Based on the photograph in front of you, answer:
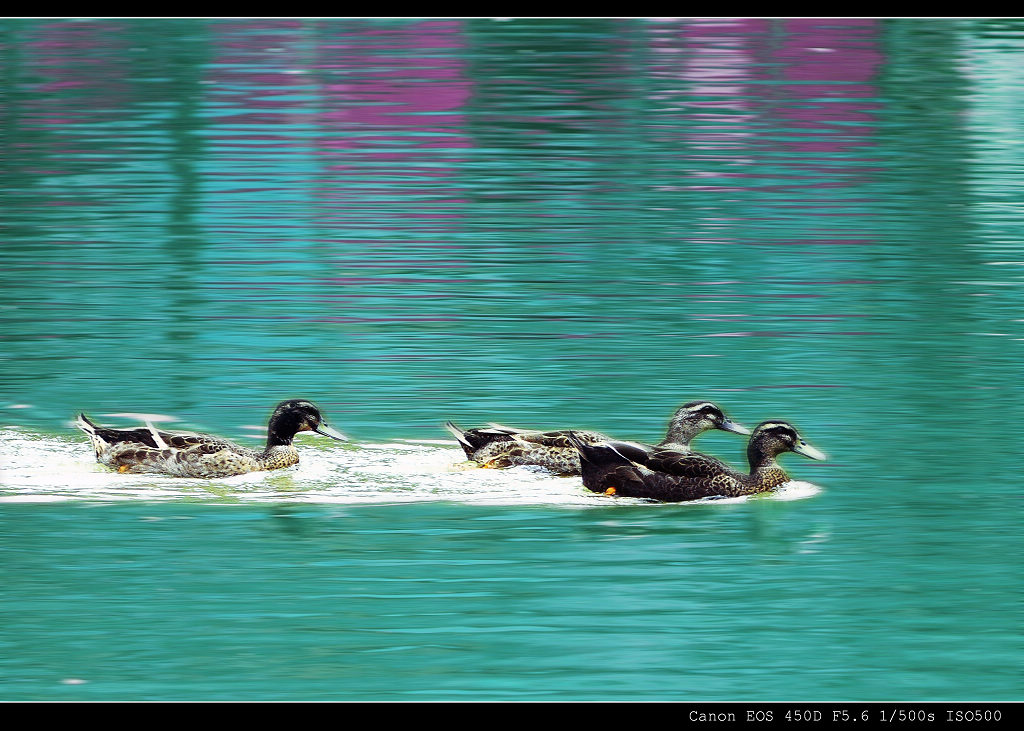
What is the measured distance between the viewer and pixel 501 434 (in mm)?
11016

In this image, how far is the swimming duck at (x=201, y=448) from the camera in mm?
10906

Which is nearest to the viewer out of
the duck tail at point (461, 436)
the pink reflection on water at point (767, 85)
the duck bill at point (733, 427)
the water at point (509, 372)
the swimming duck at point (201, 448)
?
the water at point (509, 372)

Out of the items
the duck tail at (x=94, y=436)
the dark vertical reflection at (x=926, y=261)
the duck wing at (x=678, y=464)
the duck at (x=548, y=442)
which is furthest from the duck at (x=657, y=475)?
the duck tail at (x=94, y=436)

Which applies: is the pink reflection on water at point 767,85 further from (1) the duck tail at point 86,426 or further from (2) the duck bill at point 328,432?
(1) the duck tail at point 86,426

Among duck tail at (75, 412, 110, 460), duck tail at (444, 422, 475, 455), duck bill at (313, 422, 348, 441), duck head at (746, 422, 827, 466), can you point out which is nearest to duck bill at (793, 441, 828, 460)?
duck head at (746, 422, 827, 466)

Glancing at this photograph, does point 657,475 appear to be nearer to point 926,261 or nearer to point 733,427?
point 733,427

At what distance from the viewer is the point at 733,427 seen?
1113 centimetres

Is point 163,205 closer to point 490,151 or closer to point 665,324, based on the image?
point 490,151

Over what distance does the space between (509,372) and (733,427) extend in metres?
1.85

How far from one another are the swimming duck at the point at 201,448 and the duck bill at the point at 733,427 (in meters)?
2.19

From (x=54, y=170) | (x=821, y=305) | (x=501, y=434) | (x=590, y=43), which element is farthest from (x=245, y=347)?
(x=590, y=43)

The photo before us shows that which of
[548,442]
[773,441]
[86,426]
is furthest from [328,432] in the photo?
[773,441]

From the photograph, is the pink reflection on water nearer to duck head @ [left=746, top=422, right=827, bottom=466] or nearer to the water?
the water

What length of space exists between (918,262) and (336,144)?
8042 millimetres
